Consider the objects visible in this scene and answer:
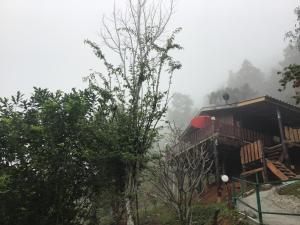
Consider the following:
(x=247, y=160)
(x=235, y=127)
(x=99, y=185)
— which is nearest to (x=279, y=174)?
(x=247, y=160)

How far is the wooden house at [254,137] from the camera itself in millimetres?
19061

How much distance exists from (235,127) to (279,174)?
13.8 ft

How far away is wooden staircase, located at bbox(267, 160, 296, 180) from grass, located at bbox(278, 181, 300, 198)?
214 cm

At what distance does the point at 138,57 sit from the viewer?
1396 centimetres

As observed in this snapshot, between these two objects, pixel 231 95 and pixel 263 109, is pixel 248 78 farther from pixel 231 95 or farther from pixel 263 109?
pixel 263 109

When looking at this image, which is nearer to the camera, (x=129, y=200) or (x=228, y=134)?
(x=129, y=200)

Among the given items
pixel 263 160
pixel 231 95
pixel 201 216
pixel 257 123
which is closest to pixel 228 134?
pixel 263 160

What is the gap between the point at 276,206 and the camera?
13023 mm

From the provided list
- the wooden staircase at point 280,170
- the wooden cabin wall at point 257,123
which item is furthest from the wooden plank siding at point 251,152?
the wooden cabin wall at point 257,123

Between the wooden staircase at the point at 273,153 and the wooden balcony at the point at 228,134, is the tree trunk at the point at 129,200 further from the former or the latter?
the wooden staircase at the point at 273,153

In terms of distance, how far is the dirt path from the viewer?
10198 mm

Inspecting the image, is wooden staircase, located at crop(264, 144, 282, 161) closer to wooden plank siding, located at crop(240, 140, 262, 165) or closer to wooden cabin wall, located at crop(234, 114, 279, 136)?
wooden plank siding, located at crop(240, 140, 262, 165)

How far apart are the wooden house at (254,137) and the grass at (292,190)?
2.02 meters

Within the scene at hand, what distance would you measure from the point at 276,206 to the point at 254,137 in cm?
891
